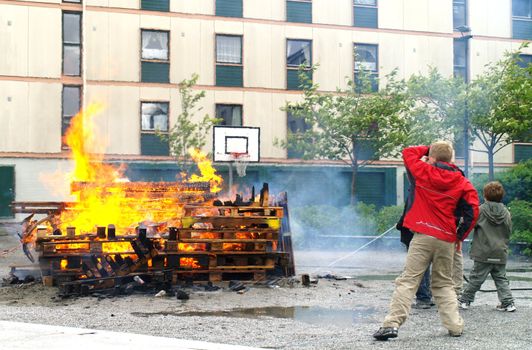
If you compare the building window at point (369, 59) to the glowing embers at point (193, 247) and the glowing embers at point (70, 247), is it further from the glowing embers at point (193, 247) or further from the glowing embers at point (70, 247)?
the glowing embers at point (70, 247)

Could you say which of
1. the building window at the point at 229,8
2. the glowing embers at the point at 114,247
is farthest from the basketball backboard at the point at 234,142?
the glowing embers at the point at 114,247

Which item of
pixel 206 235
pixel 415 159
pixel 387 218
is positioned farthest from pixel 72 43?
pixel 415 159

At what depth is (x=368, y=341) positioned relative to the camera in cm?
707

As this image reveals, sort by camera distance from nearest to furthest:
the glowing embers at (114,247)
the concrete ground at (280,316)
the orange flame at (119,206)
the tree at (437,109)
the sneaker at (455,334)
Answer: the concrete ground at (280,316), the sneaker at (455,334), the glowing embers at (114,247), the orange flame at (119,206), the tree at (437,109)

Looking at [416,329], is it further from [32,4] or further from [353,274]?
[32,4]

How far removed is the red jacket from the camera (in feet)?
23.9

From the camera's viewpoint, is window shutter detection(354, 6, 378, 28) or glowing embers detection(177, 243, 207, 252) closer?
glowing embers detection(177, 243, 207, 252)

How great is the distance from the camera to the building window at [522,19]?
35.4 meters

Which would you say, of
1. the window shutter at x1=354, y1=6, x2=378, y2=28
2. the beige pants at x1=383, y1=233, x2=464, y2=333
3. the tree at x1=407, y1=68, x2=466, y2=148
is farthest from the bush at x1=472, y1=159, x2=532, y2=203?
the window shutter at x1=354, y1=6, x2=378, y2=28

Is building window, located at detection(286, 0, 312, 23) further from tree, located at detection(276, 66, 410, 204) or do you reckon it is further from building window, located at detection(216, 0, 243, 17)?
tree, located at detection(276, 66, 410, 204)

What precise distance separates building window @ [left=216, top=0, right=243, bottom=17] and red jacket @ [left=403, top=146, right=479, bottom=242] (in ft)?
82.9

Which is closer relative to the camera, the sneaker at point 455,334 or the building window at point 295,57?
the sneaker at point 455,334

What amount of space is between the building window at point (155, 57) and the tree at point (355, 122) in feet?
18.4

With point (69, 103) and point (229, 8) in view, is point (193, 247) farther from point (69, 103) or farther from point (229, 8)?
point (229, 8)
